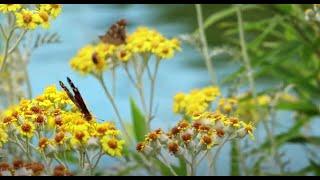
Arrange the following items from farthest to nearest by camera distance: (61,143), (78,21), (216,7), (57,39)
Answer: (216,7) < (78,21) < (57,39) < (61,143)

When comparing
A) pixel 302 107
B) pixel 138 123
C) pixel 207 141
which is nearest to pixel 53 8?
pixel 207 141

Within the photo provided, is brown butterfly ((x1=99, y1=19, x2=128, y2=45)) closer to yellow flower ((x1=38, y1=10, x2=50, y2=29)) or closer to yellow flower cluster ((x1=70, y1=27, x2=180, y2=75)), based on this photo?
yellow flower cluster ((x1=70, y1=27, x2=180, y2=75))

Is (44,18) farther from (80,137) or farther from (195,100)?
(195,100)

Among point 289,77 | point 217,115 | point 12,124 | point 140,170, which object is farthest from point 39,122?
point 289,77

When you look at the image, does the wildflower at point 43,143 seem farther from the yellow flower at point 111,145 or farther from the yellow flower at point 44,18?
the yellow flower at point 44,18

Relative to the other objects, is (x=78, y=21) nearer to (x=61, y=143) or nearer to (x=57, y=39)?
(x=57, y=39)

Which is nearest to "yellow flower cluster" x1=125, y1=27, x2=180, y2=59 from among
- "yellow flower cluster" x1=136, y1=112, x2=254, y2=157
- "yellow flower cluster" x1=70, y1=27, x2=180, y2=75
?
"yellow flower cluster" x1=70, y1=27, x2=180, y2=75

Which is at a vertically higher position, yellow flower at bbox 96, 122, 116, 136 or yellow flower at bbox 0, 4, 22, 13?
yellow flower at bbox 0, 4, 22, 13
